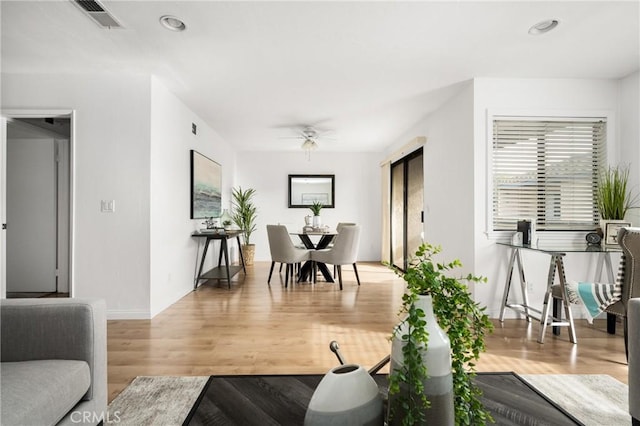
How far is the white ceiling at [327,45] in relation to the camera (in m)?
2.36

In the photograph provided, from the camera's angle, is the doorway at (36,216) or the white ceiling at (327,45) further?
the doorway at (36,216)

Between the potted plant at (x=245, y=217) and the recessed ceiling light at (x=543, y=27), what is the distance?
543 cm

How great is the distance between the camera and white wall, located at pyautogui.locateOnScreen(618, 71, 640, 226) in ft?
11.0

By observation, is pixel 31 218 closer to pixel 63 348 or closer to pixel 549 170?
pixel 63 348

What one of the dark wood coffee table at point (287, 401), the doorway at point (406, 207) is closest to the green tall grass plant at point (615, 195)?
the doorway at point (406, 207)

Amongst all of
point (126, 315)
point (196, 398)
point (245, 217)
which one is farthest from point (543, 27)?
point (245, 217)

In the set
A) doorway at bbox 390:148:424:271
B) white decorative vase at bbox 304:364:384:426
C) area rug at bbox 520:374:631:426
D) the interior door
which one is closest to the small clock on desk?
area rug at bbox 520:374:631:426

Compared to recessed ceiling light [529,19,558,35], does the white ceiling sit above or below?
below

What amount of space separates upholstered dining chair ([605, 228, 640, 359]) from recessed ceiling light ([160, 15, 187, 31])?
354 centimetres

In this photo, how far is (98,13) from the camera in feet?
7.73

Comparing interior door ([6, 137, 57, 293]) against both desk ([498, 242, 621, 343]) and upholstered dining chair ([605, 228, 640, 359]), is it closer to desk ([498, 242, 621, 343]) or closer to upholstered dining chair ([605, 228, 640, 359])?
desk ([498, 242, 621, 343])

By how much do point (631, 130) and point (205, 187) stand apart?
5227mm

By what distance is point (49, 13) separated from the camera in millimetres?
2406

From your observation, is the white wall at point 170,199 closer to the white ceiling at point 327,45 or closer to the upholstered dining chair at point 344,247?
the white ceiling at point 327,45
